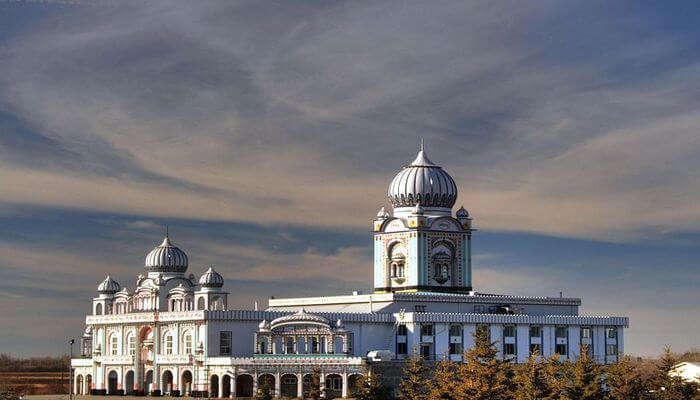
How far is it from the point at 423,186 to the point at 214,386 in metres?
39.6

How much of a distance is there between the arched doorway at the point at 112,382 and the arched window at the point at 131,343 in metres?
4.43

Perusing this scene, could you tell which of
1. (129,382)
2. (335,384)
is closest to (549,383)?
(335,384)

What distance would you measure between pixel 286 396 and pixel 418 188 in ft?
125

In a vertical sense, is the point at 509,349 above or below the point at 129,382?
above

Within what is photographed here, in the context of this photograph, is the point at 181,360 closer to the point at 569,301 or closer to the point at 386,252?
the point at 386,252

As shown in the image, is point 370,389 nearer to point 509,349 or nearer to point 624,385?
point 624,385

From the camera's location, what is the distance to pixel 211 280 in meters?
177

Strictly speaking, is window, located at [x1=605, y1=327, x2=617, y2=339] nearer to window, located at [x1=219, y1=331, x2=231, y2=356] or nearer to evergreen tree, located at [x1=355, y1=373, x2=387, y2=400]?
evergreen tree, located at [x1=355, y1=373, x2=387, y2=400]

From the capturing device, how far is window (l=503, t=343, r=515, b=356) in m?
176

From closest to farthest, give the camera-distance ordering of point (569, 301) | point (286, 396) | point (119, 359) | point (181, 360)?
1. point (286, 396)
2. point (181, 360)
3. point (119, 359)
4. point (569, 301)

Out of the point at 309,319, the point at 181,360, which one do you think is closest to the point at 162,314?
the point at 181,360

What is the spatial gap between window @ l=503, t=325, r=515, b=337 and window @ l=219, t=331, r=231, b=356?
35033mm

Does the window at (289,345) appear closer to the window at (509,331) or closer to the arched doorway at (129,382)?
the arched doorway at (129,382)

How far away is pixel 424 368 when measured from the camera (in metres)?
158
